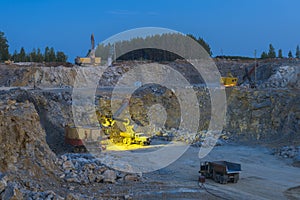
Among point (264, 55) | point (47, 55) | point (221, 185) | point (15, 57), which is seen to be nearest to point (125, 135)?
point (221, 185)

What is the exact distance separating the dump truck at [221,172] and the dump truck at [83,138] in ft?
19.9

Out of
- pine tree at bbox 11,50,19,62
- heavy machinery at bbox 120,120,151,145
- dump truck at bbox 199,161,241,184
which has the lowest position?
dump truck at bbox 199,161,241,184

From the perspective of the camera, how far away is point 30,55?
2601 inches

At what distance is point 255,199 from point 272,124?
1280 centimetres

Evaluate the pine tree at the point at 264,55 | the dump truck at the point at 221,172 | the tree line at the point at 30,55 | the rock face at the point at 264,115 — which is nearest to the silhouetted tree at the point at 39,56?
the tree line at the point at 30,55

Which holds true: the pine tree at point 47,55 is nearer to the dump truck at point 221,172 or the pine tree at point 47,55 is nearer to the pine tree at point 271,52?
the pine tree at point 271,52

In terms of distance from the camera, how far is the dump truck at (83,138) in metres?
19.3

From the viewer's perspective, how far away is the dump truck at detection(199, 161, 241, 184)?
14916 mm

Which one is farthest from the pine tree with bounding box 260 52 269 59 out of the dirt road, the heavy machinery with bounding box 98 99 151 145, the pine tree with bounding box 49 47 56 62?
the dirt road

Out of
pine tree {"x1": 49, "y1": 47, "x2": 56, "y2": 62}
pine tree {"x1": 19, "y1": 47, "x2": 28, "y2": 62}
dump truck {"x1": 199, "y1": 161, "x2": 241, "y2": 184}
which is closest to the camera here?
dump truck {"x1": 199, "y1": 161, "x2": 241, "y2": 184}

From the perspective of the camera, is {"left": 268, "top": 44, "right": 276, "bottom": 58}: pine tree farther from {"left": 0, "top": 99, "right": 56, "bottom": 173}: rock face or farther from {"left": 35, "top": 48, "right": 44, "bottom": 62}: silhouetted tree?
{"left": 0, "top": 99, "right": 56, "bottom": 173}: rock face

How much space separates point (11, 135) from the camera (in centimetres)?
1393

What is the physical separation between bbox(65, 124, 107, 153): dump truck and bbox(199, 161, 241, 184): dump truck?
6.07 meters

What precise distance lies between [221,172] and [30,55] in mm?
56430
